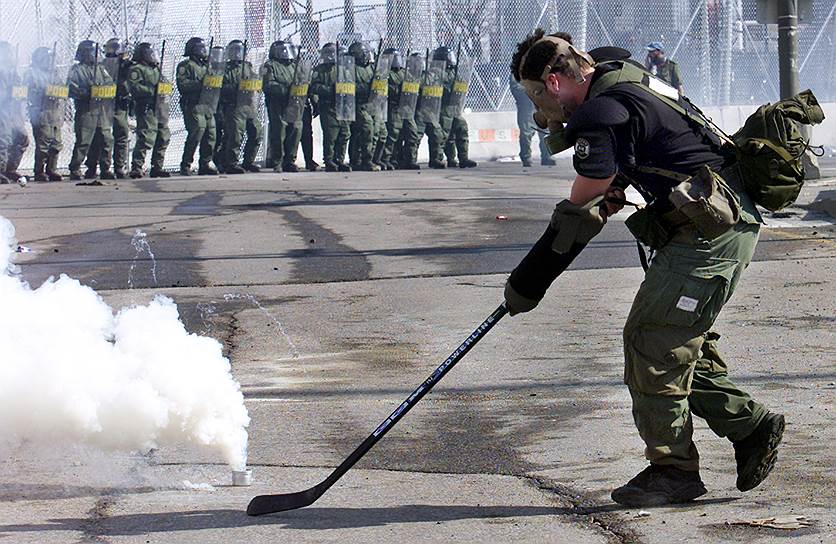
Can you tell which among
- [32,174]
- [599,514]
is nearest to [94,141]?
[32,174]

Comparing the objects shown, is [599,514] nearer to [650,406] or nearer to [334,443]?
[650,406]

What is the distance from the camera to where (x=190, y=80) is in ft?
72.6

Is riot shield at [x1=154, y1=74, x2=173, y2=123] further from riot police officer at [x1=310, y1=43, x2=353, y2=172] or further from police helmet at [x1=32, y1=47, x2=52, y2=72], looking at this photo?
riot police officer at [x1=310, y1=43, x2=353, y2=172]

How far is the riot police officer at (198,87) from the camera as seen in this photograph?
22.1m

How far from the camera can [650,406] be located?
14.5 ft

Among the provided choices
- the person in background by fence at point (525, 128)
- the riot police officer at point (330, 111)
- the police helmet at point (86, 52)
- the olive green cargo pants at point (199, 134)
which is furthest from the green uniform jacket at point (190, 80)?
the person in background by fence at point (525, 128)

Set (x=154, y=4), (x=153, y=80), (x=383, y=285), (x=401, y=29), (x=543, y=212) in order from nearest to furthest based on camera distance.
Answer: (x=383, y=285) → (x=543, y=212) → (x=153, y=80) → (x=154, y=4) → (x=401, y=29)

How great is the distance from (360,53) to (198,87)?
2741 millimetres

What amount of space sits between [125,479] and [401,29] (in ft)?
70.6

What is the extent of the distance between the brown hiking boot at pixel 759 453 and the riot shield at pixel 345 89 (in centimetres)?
1868

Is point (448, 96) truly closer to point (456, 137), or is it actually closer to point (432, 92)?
point (432, 92)

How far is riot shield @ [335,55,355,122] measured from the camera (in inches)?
897

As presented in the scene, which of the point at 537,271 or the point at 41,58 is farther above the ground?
the point at 537,271

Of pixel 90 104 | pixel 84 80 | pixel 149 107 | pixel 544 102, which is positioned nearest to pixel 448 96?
pixel 149 107
